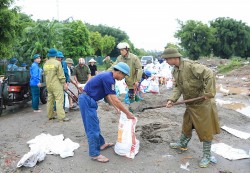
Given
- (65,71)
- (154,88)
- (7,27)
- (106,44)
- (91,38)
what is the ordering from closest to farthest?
1. (65,71)
2. (7,27)
3. (154,88)
4. (91,38)
5. (106,44)

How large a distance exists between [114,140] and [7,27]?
22.9 feet

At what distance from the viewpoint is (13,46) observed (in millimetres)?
10156

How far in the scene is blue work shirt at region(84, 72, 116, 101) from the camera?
3.91 meters

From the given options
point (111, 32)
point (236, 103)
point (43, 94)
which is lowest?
point (236, 103)

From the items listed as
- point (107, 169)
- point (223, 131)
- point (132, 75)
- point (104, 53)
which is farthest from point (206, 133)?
point (104, 53)

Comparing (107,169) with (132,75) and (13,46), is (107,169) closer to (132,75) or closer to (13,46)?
(132,75)

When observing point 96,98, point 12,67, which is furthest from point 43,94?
point 96,98

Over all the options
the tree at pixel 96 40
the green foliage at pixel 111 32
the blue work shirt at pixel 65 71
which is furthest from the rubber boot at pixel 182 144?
the green foliage at pixel 111 32

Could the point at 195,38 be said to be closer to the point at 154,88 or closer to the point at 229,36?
the point at 229,36

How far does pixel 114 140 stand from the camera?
5.19m

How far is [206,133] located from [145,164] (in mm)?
1054

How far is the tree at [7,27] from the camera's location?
9.61 m

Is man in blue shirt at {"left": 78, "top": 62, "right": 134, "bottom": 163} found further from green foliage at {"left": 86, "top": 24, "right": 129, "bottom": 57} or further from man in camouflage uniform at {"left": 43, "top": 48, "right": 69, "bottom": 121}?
green foliage at {"left": 86, "top": 24, "right": 129, "bottom": 57}

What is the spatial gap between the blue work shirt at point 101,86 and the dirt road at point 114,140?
3.57 ft
